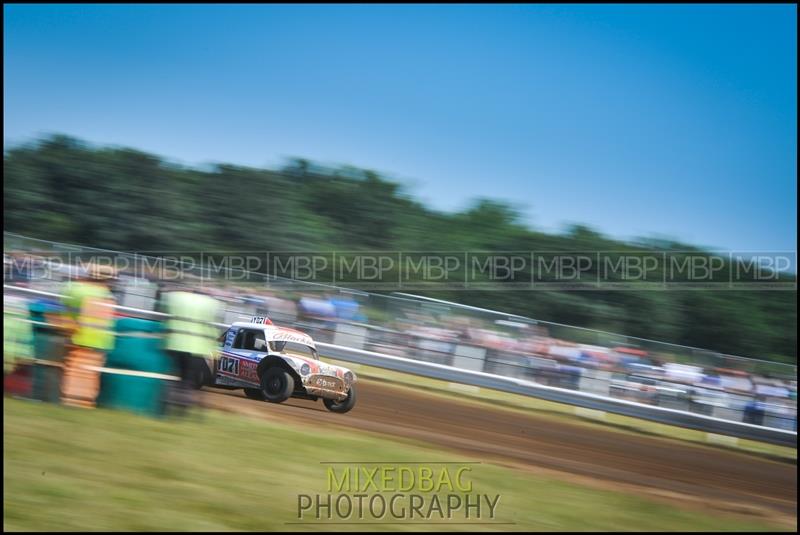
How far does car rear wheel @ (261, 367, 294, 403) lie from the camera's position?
7.32m

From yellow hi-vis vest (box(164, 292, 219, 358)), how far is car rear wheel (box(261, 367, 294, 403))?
59cm

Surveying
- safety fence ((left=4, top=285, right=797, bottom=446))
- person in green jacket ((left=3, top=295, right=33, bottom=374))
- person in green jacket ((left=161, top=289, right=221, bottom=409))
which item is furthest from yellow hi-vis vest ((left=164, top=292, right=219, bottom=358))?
safety fence ((left=4, top=285, right=797, bottom=446))

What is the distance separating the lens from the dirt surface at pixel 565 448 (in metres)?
8.41

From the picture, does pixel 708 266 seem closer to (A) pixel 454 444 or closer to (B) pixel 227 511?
(A) pixel 454 444

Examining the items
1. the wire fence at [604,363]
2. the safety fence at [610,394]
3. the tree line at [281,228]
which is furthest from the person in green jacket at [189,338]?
the tree line at [281,228]

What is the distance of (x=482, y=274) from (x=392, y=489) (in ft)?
102

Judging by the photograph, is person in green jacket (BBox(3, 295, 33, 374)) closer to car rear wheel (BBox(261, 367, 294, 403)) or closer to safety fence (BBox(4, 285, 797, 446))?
car rear wheel (BBox(261, 367, 294, 403))

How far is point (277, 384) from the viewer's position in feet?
24.2

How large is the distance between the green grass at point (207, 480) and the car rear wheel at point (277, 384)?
393 mm

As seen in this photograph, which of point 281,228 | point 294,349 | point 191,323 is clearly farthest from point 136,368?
point 281,228

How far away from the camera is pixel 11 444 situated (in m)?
6.26

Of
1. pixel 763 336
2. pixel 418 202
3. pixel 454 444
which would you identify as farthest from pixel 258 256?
pixel 454 444

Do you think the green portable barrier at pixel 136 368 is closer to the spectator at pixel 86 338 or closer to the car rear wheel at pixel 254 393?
the spectator at pixel 86 338

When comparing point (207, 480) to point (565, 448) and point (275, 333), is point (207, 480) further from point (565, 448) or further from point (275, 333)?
point (565, 448)
